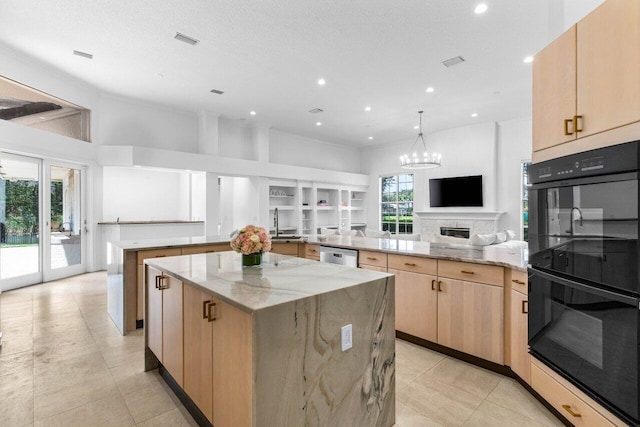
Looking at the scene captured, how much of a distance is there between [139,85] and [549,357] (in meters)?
6.71

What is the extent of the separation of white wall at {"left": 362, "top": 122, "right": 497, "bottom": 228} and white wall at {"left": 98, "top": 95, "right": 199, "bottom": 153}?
5.97 metres

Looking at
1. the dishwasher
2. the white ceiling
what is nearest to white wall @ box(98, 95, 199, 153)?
the white ceiling

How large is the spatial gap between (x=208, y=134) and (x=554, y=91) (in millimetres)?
6728

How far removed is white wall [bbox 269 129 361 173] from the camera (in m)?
8.90

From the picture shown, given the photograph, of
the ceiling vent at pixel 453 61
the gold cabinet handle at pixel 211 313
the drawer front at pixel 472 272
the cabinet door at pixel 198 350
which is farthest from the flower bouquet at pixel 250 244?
the ceiling vent at pixel 453 61

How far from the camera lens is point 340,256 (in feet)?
12.5

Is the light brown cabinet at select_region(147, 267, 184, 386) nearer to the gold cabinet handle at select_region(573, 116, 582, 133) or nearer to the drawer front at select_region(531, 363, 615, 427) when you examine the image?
the drawer front at select_region(531, 363, 615, 427)

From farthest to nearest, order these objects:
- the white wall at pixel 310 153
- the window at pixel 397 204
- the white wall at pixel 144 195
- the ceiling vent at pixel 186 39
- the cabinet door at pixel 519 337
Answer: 1. the window at pixel 397 204
2. the white wall at pixel 310 153
3. the white wall at pixel 144 195
4. the ceiling vent at pixel 186 39
5. the cabinet door at pixel 519 337

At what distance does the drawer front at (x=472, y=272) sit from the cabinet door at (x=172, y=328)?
6.97ft

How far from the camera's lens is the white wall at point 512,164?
7.35 meters

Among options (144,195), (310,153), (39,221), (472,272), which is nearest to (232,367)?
(472,272)

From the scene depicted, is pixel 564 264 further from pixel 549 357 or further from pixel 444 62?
pixel 444 62

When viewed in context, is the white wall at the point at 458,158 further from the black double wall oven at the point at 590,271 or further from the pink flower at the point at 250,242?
the pink flower at the point at 250,242

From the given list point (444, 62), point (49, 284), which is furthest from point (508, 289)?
point (49, 284)
